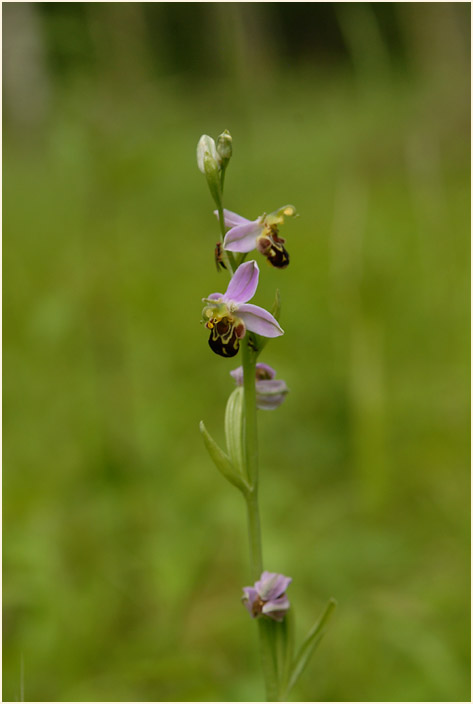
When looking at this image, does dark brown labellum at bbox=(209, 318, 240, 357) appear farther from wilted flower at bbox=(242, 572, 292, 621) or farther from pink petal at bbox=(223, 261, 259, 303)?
wilted flower at bbox=(242, 572, 292, 621)

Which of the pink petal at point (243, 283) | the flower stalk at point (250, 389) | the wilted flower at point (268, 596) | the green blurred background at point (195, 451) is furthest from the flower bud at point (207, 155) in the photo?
the green blurred background at point (195, 451)

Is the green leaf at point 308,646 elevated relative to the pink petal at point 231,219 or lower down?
lower down

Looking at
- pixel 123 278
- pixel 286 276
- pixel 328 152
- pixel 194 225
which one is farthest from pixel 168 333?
pixel 328 152

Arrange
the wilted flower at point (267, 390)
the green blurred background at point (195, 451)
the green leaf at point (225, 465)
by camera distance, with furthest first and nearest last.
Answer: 1. the green blurred background at point (195, 451)
2. the wilted flower at point (267, 390)
3. the green leaf at point (225, 465)

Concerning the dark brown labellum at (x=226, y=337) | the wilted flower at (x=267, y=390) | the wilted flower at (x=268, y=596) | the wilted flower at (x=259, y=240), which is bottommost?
the wilted flower at (x=268, y=596)

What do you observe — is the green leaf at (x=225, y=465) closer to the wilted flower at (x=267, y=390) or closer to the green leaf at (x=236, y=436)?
the green leaf at (x=236, y=436)

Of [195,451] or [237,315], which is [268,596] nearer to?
[237,315]

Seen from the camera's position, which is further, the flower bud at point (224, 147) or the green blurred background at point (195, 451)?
the green blurred background at point (195, 451)

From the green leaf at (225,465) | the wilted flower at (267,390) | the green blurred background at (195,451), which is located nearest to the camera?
the green leaf at (225,465)
